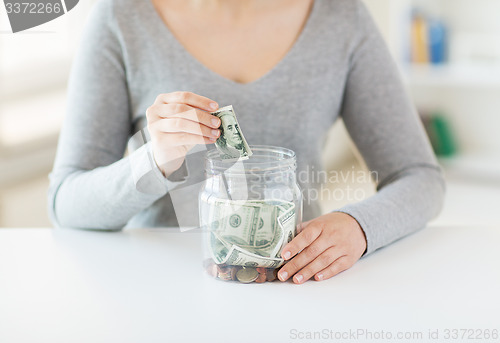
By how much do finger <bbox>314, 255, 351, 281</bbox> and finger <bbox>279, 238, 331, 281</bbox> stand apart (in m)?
0.03

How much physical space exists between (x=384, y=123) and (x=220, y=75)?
0.38 metres

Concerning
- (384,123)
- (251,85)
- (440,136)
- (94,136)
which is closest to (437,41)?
(440,136)

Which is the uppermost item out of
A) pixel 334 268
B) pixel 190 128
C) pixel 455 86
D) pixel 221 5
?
pixel 221 5

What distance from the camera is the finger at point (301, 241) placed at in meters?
0.91

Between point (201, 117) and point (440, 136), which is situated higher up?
point (201, 117)

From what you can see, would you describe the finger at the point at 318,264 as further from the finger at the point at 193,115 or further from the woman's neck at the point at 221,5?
the woman's neck at the point at 221,5

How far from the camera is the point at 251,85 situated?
1.28 meters

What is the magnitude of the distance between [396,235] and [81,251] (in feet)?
1.85

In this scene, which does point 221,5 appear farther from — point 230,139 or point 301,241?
point 301,241

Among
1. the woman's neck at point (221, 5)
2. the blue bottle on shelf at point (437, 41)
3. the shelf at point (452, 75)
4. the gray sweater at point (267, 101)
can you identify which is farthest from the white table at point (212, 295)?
the blue bottle on shelf at point (437, 41)

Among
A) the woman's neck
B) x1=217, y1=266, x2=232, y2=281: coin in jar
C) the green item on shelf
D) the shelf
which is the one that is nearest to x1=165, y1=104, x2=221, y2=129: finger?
x1=217, y1=266, x2=232, y2=281: coin in jar

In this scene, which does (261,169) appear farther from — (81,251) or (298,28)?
(298,28)

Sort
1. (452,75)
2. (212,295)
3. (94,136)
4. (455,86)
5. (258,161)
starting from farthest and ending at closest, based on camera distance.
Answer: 1. (455,86)
2. (452,75)
3. (94,136)
4. (258,161)
5. (212,295)

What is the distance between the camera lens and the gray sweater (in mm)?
1221
